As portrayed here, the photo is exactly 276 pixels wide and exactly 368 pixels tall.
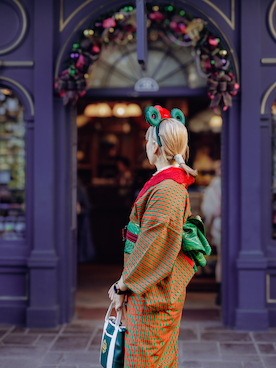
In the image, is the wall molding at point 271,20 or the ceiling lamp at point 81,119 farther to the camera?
the ceiling lamp at point 81,119

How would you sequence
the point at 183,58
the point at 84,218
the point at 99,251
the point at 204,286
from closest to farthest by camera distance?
the point at 183,58
the point at 204,286
the point at 84,218
the point at 99,251

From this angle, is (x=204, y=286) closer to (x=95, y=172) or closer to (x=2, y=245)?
(x=2, y=245)

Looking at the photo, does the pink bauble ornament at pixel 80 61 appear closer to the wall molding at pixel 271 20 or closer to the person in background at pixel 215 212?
the wall molding at pixel 271 20

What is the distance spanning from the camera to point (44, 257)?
15.9 feet

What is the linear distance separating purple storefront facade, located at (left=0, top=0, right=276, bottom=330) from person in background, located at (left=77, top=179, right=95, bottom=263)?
1.87 m

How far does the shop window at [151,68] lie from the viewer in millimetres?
5133

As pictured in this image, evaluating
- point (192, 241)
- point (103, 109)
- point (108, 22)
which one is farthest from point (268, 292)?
point (103, 109)

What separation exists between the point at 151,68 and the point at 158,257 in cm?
330

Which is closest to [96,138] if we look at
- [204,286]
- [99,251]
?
[99,251]

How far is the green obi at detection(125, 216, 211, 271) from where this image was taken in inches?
95.0

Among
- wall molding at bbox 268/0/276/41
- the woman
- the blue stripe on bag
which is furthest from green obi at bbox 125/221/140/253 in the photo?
wall molding at bbox 268/0/276/41

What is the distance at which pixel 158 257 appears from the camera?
2.33 meters

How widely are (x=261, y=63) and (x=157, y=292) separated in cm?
334

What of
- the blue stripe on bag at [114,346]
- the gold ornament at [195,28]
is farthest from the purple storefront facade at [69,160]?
the blue stripe on bag at [114,346]
